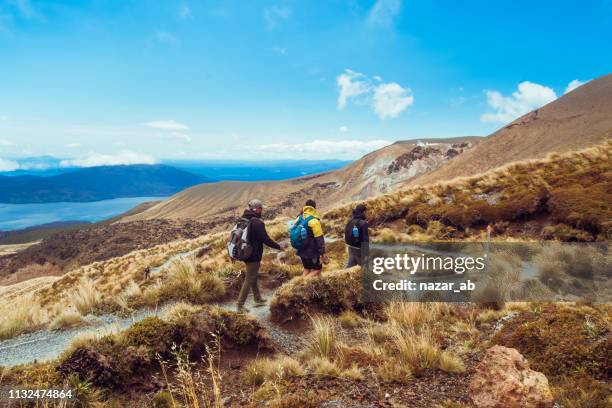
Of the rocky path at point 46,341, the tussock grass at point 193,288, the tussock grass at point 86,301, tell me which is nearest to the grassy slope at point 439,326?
the tussock grass at point 86,301

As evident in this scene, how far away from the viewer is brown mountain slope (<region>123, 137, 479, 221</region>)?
89.4 m

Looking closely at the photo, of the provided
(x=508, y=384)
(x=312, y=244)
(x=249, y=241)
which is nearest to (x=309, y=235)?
(x=312, y=244)

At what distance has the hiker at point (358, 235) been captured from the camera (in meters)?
9.30

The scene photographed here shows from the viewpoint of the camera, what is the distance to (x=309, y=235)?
9094mm

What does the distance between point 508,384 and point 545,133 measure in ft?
177

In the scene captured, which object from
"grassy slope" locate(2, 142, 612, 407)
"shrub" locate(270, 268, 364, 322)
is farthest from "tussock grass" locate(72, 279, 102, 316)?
"shrub" locate(270, 268, 364, 322)

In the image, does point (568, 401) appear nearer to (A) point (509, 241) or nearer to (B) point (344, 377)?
(B) point (344, 377)

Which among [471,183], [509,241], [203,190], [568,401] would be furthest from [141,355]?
[203,190]

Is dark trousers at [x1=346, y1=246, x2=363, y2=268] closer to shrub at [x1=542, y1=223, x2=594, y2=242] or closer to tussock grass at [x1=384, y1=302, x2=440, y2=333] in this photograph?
tussock grass at [x1=384, y1=302, x2=440, y2=333]

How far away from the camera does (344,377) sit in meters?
4.90

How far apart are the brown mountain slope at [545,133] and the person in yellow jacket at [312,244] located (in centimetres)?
3488

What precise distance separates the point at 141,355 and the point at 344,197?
8598 centimetres

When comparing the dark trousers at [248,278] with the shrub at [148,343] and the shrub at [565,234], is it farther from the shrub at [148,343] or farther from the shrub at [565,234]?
the shrub at [565,234]

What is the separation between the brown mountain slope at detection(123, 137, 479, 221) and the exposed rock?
75954 millimetres
